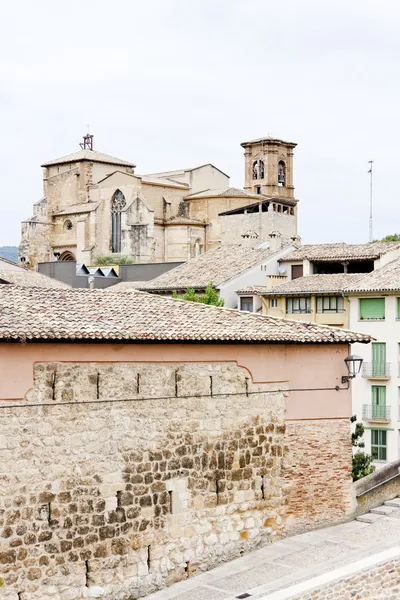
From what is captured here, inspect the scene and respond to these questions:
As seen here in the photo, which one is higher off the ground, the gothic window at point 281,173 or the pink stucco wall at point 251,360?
the gothic window at point 281,173

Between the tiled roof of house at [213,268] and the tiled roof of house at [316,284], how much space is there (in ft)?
8.84

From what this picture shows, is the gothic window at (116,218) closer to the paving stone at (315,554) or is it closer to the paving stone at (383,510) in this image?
the paving stone at (383,510)

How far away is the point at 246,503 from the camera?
12.6 m

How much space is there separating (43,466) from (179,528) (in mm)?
2284

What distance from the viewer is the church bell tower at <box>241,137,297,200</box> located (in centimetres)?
8731

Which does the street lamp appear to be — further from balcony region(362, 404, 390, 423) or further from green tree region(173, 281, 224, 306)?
green tree region(173, 281, 224, 306)

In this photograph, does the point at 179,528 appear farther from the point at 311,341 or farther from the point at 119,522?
the point at 311,341

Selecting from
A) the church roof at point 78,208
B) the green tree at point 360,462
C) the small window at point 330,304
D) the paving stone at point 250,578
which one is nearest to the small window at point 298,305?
the small window at point 330,304

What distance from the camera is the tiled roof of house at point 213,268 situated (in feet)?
138

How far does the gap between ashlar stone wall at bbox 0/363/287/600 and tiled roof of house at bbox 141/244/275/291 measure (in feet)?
92.2

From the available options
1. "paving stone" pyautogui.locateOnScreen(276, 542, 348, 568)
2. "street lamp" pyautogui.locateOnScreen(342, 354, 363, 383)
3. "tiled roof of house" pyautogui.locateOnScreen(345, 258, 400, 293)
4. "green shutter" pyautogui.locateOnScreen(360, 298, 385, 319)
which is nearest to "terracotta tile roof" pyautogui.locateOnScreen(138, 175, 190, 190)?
"tiled roof of house" pyautogui.locateOnScreen(345, 258, 400, 293)

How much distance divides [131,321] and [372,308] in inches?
978

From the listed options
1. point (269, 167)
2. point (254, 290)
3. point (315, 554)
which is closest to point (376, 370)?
point (254, 290)

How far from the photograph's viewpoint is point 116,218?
7275 centimetres
